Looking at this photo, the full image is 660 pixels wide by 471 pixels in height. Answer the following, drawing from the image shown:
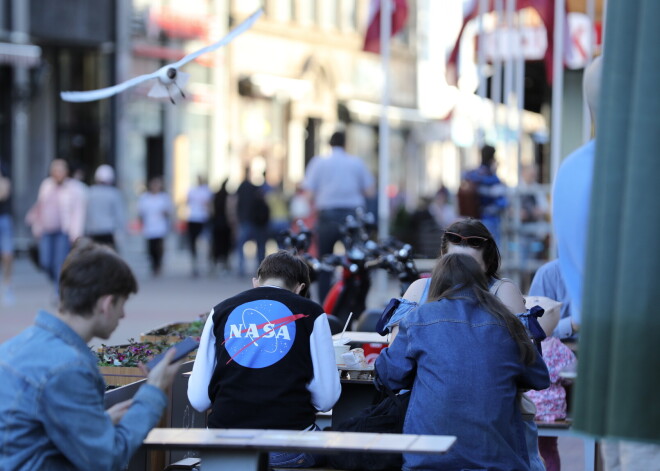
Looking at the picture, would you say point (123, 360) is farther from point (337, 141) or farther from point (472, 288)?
point (337, 141)

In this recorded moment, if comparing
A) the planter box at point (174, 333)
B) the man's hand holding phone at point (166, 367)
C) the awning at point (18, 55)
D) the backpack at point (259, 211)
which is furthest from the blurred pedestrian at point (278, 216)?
the man's hand holding phone at point (166, 367)

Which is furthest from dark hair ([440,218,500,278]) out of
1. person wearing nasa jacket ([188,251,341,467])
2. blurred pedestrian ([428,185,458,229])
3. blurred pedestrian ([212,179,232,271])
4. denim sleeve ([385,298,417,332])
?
blurred pedestrian ([428,185,458,229])

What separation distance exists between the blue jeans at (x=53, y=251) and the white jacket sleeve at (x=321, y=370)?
483 inches

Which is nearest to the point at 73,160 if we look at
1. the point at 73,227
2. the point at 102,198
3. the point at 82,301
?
the point at 102,198

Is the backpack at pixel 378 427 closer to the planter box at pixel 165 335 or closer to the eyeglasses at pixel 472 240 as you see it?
the eyeglasses at pixel 472 240

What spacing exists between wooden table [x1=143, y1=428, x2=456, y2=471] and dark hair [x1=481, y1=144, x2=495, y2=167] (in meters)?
11.6

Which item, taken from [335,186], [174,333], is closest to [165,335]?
[174,333]

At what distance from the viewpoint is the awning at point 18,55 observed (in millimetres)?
27250

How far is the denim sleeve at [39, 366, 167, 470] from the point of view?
153 inches

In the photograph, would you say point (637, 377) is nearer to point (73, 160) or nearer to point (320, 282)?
point (320, 282)

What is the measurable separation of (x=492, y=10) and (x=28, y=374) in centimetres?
1520

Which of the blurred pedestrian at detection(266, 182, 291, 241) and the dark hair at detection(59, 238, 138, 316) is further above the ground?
the dark hair at detection(59, 238, 138, 316)

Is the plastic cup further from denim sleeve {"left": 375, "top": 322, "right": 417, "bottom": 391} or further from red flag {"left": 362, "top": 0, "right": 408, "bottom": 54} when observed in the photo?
red flag {"left": 362, "top": 0, "right": 408, "bottom": 54}

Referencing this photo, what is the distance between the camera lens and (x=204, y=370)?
554 cm
